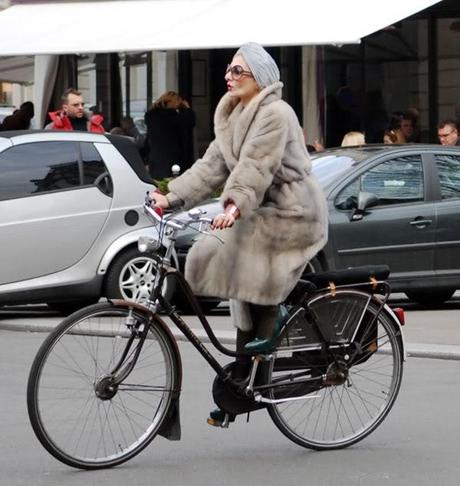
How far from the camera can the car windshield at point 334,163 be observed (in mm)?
12852

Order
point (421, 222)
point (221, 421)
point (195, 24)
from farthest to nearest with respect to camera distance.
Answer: point (195, 24)
point (421, 222)
point (221, 421)

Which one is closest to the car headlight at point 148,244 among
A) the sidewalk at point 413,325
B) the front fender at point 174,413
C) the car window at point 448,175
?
the front fender at point 174,413

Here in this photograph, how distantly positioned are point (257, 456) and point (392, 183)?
6.44m

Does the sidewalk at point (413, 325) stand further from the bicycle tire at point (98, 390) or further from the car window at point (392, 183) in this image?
the bicycle tire at point (98, 390)

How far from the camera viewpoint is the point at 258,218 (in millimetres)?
6598

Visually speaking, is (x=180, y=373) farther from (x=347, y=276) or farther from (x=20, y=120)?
(x=20, y=120)

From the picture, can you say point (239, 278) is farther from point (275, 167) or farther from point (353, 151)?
point (353, 151)

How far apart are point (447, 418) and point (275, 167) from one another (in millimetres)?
2031

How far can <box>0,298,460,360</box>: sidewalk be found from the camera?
10250 mm

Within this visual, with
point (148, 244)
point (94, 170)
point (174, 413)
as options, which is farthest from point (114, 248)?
point (148, 244)

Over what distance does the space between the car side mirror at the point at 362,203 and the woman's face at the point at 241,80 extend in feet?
19.9

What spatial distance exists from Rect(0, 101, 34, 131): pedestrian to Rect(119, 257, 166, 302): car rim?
244 inches

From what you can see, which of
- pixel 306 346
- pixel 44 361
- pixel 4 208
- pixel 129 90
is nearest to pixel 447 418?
pixel 306 346

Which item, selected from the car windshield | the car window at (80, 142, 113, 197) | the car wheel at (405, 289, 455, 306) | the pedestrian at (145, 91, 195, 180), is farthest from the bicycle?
the pedestrian at (145, 91, 195, 180)
